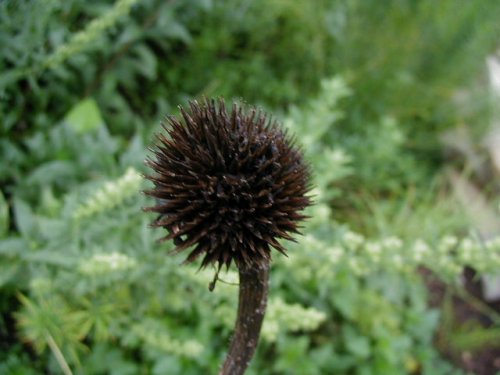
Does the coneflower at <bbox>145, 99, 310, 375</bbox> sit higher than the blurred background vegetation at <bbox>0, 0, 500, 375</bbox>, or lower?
lower

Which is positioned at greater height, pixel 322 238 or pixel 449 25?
pixel 449 25

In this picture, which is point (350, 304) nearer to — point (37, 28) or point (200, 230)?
point (200, 230)

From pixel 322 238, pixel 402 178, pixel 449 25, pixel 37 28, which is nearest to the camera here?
pixel 37 28

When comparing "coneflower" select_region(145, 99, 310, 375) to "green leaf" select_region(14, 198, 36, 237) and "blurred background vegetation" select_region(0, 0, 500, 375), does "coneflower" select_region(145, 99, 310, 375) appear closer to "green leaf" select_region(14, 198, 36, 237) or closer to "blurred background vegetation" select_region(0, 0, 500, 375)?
"blurred background vegetation" select_region(0, 0, 500, 375)

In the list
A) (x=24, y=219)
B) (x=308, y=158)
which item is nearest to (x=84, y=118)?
(x=24, y=219)

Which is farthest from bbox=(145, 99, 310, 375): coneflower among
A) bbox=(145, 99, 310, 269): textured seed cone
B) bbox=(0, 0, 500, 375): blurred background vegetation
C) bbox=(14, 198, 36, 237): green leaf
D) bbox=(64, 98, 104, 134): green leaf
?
bbox=(64, 98, 104, 134): green leaf

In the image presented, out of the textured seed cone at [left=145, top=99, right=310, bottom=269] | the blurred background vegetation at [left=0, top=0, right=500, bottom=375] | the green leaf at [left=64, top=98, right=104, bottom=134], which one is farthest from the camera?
the green leaf at [left=64, top=98, right=104, bottom=134]

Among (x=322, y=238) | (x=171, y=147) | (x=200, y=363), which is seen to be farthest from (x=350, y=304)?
(x=171, y=147)
